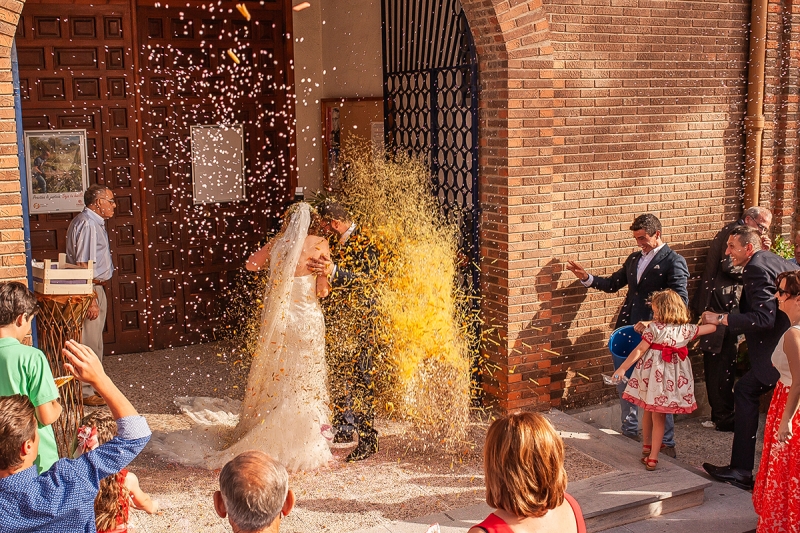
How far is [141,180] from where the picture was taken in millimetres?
9273

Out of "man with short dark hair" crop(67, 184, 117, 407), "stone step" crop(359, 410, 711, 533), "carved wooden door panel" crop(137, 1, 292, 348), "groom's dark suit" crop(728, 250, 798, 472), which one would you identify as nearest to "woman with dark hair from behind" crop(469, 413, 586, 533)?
"stone step" crop(359, 410, 711, 533)

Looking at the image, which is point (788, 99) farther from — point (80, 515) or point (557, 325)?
point (80, 515)

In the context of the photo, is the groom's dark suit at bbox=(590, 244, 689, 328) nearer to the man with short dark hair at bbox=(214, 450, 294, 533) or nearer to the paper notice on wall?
the paper notice on wall

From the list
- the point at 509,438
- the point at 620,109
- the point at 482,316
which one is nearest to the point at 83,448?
the point at 509,438

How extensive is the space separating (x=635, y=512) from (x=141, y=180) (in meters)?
6.24

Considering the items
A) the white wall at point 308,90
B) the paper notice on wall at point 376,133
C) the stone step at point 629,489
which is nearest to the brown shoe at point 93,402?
the white wall at point 308,90

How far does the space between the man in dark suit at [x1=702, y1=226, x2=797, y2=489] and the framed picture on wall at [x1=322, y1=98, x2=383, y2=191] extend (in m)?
4.34

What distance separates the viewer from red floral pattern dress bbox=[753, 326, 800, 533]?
16.8 ft

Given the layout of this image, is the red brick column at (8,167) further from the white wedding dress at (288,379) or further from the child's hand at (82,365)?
the child's hand at (82,365)

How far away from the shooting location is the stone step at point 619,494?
17.9ft

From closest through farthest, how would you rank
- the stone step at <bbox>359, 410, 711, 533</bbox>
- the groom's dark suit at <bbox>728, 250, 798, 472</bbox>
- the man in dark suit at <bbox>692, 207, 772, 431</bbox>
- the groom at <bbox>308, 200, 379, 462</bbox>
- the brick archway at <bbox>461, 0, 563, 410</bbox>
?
the stone step at <bbox>359, 410, 711, 533</bbox> < the groom's dark suit at <bbox>728, 250, 798, 472</bbox> < the groom at <bbox>308, 200, 379, 462</bbox> < the brick archway at <bbox>461, 0, 563, 410</bbox> < the man in dark suit at <bbox>692, 207, 772, 431</bbox>

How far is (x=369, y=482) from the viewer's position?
19.8ft

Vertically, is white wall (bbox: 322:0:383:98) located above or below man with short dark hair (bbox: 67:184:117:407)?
above

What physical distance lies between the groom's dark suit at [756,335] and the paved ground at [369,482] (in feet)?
2.81
